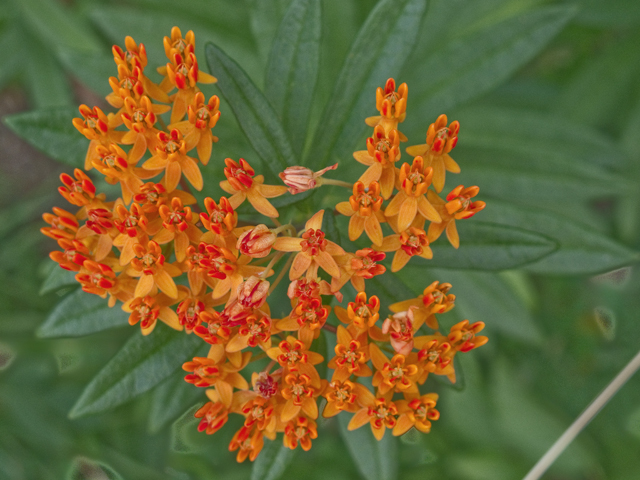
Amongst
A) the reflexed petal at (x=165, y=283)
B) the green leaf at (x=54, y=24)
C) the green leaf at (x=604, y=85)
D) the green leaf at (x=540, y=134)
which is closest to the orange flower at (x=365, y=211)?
the reflexed petal at (x=165, y=283)

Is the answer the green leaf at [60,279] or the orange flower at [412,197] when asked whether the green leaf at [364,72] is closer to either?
the orange flower at [412,197]

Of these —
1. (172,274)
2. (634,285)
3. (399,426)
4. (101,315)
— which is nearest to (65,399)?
(101,315)

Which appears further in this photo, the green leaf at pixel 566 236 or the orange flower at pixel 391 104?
the green leaf at pixel 566 236

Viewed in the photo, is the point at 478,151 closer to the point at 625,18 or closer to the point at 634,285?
the point at 625,18

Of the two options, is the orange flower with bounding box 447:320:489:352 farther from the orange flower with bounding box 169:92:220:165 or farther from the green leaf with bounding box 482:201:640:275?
the orange flower with bounding box 169:92:220:165

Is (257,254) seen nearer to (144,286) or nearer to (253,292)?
(253,292)
